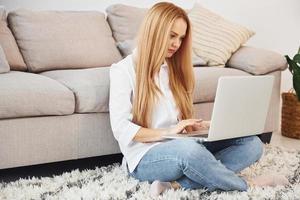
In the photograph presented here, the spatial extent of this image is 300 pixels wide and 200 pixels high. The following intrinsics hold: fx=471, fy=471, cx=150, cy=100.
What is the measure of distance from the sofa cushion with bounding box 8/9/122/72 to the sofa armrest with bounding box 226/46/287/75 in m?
0.67

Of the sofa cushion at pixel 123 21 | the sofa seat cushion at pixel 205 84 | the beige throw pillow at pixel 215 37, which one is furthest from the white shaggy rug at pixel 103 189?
the sofa cushion at pixel 123 21

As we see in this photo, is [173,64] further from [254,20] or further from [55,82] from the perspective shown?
[254,20]

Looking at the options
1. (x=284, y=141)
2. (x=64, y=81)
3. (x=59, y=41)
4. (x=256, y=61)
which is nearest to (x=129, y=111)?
(x=64, y=81)

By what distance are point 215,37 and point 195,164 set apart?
4.16 feet

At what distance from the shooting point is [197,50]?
2678mm

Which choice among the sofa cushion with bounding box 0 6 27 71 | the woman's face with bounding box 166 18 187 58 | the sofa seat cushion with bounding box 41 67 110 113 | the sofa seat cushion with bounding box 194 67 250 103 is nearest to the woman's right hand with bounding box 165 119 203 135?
the woman's face with bounding box 166 18 187 58

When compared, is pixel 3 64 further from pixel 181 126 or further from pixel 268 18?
pixel 268 18

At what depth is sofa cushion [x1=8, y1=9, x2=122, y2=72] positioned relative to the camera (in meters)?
2.36

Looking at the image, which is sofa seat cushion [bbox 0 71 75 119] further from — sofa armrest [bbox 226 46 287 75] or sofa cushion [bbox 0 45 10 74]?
sofa armrest [bbox 226 46 287 75]

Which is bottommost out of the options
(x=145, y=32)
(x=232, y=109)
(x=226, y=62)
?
(x=226, y=62)

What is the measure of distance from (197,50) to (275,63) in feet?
1.43

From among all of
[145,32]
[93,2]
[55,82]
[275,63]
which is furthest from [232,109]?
[93,2]

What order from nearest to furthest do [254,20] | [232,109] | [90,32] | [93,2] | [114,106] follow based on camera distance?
[232,109] → [114,106] → [90,32] → [93,2] → [254,20]

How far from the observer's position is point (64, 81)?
6.71ft
